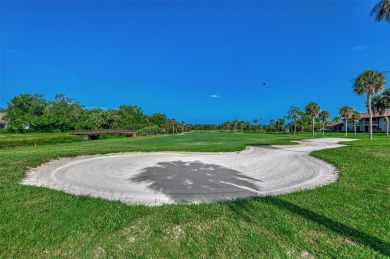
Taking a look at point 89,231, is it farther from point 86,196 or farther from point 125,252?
point 86,196

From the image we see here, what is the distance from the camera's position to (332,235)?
11.8 ft

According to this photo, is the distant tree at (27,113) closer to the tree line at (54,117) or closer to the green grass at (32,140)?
the tree line at (54,117)

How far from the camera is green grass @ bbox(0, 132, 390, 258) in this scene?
323 centimetres

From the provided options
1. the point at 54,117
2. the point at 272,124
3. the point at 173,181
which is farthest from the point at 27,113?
the point at 272,124

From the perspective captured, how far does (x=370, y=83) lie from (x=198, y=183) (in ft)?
125

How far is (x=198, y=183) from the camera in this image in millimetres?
7566

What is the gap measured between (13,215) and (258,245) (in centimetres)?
526

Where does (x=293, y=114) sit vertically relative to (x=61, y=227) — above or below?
above

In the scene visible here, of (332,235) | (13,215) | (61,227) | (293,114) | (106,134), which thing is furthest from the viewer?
(293,114)

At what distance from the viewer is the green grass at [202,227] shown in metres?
3.23

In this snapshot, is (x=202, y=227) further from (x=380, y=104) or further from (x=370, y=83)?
(x=380, y=104)

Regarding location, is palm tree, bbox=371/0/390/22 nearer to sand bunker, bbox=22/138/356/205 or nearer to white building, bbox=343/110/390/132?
sand bunker, bbox=22/138/356/205

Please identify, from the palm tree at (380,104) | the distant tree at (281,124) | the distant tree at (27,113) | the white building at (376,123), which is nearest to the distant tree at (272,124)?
the distant tree at (281,124)

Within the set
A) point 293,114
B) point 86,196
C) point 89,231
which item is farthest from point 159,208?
point 293,114
